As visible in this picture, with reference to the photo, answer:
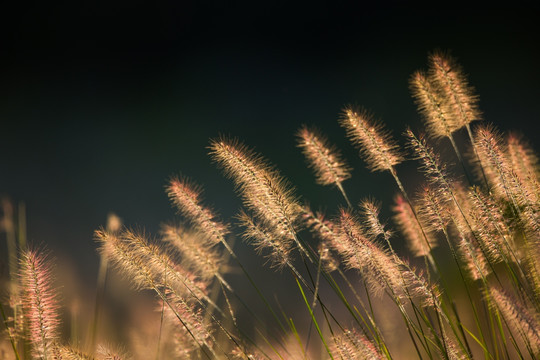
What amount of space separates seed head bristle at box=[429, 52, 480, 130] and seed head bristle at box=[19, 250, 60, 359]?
5.91 ft

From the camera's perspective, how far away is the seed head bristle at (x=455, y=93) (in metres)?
1.70

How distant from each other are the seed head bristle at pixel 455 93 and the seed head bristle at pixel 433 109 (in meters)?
0.02

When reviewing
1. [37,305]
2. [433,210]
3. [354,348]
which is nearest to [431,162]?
[433,210]

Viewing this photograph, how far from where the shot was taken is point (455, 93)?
172 cm

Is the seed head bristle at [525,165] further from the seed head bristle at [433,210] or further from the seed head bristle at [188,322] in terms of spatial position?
the seed head bristle at [188,322]

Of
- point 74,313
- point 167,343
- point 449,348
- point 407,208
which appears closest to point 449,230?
point 407,208

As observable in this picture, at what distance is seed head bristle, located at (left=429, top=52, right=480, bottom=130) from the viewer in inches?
67.0

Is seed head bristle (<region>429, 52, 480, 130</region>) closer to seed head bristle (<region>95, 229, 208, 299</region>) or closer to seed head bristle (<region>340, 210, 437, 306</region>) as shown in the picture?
seed head bristle (<region>340, 210, 437, 306</region>)

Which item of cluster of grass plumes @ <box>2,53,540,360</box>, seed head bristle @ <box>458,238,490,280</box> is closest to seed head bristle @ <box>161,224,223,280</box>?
cluster of grass plumes @ <box>2,53,540,360</box>

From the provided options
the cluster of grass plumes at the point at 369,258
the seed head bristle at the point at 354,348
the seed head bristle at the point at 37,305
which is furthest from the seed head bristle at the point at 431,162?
the seed head bristle at the point at 37,305

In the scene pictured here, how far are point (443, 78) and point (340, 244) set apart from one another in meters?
0.93

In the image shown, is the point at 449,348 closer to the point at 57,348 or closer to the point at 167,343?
the point at 167,343

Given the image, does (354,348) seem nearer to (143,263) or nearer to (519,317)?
(519,317)

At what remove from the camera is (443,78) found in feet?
5.69
